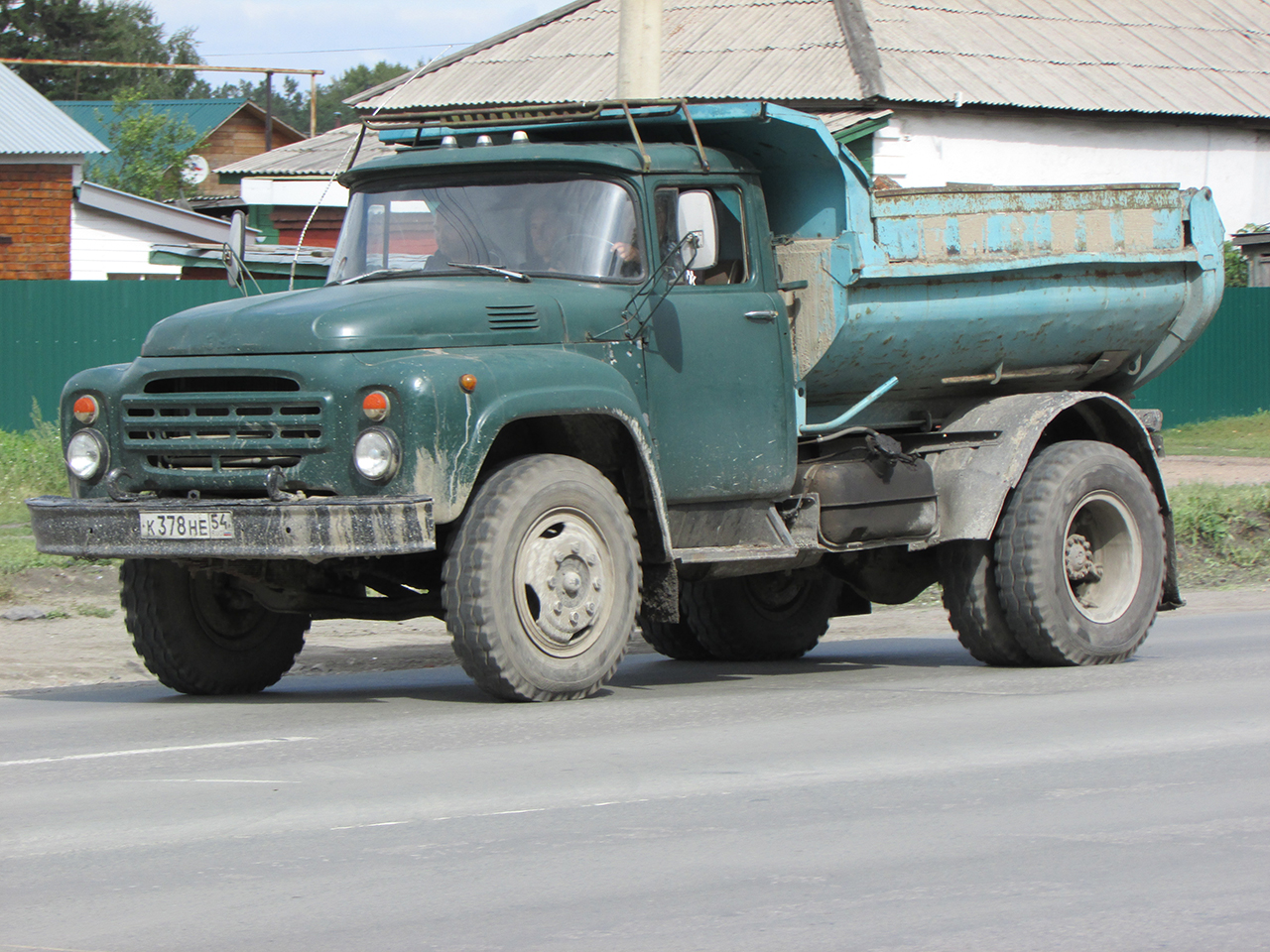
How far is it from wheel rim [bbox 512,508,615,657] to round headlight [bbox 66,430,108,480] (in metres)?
1.87

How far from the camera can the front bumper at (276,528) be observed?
7.26 metres

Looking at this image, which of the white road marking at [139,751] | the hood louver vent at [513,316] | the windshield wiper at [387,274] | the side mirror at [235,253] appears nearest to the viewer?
the white road marking at [139,751]

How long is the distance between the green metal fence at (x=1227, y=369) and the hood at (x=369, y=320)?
72.0ft

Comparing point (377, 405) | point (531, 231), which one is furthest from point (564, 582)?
point (531, 231)

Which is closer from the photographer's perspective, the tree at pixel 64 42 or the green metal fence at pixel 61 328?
the green metal fence at pixel 61 328

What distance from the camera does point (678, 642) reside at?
433 inches

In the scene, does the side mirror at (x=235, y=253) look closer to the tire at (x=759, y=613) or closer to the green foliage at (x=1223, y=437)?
the tire at (x=759, y=613)

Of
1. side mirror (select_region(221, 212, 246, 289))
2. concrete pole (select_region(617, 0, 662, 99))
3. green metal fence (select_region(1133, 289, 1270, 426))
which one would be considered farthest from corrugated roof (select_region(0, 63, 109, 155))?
side mirror (select_region(221, 212, 246, 289))

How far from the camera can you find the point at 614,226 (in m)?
8.52

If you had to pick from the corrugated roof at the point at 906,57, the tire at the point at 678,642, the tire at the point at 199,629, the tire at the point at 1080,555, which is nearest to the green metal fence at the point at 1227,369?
the corrugated roof at the point at 906,57

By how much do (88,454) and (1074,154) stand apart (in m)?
23.6

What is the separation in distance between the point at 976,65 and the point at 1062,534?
20068 millimetres

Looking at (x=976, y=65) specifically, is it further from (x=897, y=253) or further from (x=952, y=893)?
(x=952, y=893)

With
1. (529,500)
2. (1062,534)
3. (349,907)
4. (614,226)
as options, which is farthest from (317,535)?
(1062,534)
